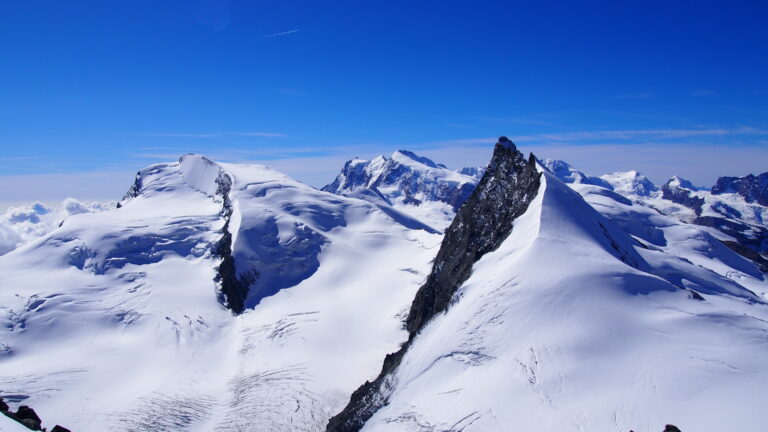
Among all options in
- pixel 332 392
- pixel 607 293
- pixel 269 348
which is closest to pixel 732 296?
pixel 607 293

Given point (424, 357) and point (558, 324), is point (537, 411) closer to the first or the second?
point (558, 324)

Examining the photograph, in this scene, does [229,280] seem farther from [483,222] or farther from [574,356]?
[574,356]

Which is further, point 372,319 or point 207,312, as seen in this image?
point 207,312

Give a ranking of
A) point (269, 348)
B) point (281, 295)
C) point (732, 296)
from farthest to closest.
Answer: point (281, 295)
point (269, 348)
point (732, 296)

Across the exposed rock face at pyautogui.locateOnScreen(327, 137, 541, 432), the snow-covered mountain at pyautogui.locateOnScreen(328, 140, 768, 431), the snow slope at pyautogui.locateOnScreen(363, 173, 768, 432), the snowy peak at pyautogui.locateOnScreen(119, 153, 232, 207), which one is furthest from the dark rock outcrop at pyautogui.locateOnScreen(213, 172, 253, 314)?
the snow slope at pyautogui.locateOnScreen(363, 173, 768, 432)

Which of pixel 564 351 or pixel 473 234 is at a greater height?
pixel 473 234

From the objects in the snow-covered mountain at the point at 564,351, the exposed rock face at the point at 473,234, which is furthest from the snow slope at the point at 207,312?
the snow-covered mountain at the point at 564,351

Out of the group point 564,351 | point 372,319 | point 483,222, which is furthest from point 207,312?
point 564,351
